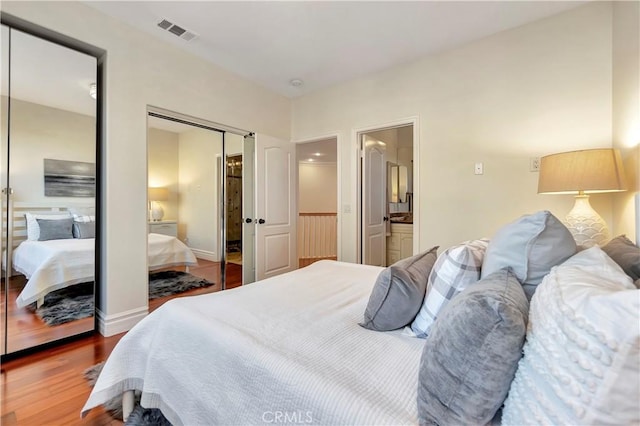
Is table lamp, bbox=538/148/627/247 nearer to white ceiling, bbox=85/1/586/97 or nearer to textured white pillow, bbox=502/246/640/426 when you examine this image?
white ceiling, bbox=85/1/586/97

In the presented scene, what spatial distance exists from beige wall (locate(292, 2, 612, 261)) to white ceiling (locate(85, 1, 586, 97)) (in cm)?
17

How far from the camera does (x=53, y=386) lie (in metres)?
1.73

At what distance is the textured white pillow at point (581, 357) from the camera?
47 cm

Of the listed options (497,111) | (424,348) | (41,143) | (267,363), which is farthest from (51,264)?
(497,111)

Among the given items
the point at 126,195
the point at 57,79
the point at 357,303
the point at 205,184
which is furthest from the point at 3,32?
the point at 357,303

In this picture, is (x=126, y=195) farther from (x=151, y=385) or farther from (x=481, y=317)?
(x=481, y=317)

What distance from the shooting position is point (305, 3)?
2.21m

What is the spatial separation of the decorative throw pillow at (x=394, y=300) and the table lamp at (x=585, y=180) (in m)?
1.31

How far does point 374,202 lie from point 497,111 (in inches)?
70.8

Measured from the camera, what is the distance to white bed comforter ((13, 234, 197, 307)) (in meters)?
2.10

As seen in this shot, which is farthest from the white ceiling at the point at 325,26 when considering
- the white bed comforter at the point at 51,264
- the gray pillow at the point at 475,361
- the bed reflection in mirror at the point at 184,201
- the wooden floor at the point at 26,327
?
the gray pillow at the point at 475,361

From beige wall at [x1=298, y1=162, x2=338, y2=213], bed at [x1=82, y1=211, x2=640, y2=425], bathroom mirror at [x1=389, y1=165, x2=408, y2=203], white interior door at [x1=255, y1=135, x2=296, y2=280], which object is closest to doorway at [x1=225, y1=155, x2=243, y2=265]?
white interior door at [x1=255, y1=135, x2=296, y2=280]

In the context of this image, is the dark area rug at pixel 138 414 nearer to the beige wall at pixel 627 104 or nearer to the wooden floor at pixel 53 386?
the wooden floor at pixel 53 386

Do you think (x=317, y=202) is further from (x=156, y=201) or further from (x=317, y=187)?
(x=156, y=201)
